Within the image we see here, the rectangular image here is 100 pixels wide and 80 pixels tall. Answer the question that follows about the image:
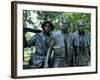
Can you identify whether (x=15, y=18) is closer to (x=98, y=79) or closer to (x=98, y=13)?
(x=98, y=13)

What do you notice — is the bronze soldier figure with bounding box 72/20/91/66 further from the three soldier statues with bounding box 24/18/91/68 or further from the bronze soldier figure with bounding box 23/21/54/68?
the bronze soldier figure with bounding box 23/21/54/68

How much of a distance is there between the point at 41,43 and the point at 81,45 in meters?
0.39

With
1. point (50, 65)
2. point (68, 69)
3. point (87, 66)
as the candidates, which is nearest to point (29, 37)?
point (50, 65)

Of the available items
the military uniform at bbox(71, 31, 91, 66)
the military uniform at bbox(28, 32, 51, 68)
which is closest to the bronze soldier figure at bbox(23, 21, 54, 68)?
the military uniform at bbox(28, 32, 51, 68)

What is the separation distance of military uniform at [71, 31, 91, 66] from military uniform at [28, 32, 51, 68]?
0.87 ft

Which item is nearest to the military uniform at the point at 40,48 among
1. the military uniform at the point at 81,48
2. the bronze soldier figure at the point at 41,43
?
the bronze soldier figure at the point at 41,43

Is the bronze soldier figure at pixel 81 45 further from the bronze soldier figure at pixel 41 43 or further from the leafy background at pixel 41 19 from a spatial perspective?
the bronze soldier figure at pixel 41 43

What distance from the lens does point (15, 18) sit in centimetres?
193

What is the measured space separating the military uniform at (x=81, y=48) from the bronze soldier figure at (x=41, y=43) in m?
0.25

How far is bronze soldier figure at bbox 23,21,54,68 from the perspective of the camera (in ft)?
6.66

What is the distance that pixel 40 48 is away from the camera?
6.73 feet

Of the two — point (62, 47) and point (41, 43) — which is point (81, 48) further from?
point (41, 43)

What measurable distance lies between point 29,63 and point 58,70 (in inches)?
10.4

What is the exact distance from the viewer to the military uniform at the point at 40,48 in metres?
2.03
